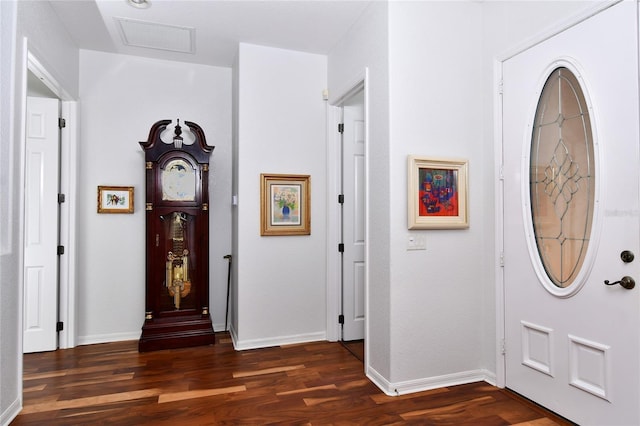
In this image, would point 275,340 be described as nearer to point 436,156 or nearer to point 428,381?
point 428,381

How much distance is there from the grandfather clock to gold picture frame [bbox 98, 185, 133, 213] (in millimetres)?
400

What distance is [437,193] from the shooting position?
9.08 ft

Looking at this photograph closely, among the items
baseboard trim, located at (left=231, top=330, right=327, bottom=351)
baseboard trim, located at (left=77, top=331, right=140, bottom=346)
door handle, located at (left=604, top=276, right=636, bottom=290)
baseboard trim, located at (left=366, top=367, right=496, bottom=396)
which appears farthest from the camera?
baseboard trim, located at (left=77, top=331, right=140, bottom=346)

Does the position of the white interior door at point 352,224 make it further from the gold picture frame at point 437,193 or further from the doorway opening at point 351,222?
the gold picture frame at point 437,193

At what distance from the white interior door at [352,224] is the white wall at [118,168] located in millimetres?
1436

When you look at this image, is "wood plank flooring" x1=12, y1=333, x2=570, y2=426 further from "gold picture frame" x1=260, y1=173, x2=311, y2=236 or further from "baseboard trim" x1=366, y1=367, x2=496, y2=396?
"gold picture frame" x1=260, y1=173, x2=311, y2=236

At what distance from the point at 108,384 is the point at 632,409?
3272 millimetres

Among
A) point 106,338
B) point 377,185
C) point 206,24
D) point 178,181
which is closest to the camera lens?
point 377,185

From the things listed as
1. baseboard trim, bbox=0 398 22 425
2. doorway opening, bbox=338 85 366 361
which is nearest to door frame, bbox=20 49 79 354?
baseboard trim, bbox=0 398 22 425

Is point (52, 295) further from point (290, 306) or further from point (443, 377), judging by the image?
point (443, 377)

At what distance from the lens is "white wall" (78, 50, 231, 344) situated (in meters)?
3.78

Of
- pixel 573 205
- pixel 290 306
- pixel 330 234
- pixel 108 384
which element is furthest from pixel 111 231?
pixel 573 205

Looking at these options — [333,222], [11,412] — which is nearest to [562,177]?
[333,222]

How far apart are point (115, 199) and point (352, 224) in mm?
2390
